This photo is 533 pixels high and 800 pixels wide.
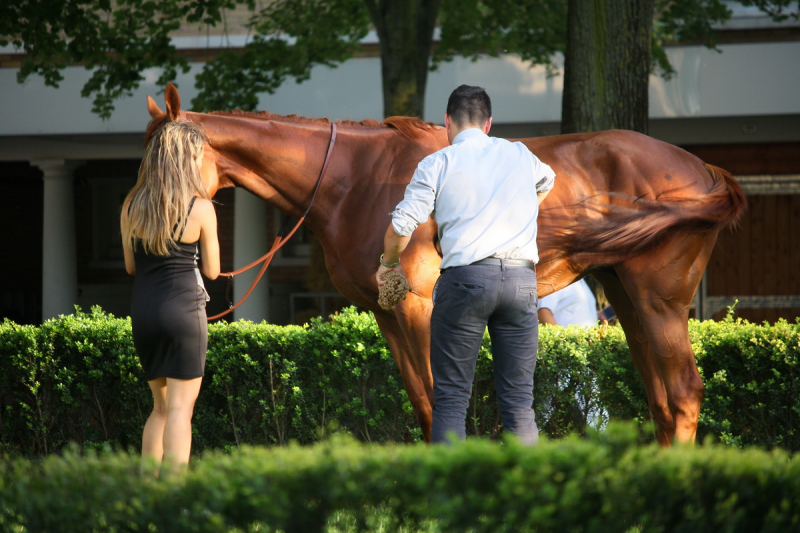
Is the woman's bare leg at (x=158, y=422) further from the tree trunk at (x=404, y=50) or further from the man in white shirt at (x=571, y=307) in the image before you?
the tree trunk at (x=404, y=50)

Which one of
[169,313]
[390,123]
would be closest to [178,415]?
[169,313]

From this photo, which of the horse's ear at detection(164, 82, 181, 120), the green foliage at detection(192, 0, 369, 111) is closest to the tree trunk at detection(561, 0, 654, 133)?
the horse's ear at detection(164, 82, 181, 120)

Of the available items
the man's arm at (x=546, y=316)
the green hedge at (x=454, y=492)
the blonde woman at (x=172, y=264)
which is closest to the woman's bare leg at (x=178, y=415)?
the blonde woman at (x=172, y=264)

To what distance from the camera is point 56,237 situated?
12.2 meters

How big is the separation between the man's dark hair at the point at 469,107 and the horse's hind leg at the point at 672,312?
4.41 ft

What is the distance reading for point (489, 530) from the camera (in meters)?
2.04

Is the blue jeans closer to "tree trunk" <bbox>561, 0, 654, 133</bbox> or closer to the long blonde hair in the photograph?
the long blonde hair

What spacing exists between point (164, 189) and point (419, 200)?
119 centimetres

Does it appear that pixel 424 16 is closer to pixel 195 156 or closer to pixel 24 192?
pixel 195 156

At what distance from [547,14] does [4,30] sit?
236 inches

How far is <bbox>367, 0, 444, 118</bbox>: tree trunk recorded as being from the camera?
7762 millimetres

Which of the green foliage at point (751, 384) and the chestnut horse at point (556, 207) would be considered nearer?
the chestnut horse at point (556, 207)

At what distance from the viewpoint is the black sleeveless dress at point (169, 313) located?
Result: 355cm

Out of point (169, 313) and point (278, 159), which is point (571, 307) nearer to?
point (278, 159)
